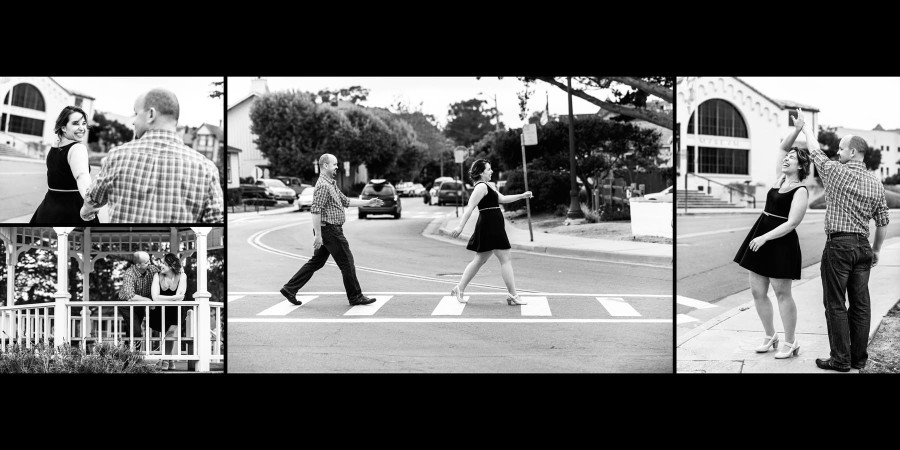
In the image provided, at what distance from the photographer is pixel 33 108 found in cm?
518

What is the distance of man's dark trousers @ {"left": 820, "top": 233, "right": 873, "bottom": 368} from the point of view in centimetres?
493

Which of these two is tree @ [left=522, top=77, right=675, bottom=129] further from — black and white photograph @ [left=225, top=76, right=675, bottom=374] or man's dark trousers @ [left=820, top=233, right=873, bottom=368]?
man's dark trousers @ [left=820, top=233, right=873, bottom=368]

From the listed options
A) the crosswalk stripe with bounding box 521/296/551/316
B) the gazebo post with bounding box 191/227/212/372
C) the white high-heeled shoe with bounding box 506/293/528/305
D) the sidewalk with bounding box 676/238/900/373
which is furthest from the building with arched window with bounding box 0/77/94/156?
the sidewalk with bounding box 676/238/900/373

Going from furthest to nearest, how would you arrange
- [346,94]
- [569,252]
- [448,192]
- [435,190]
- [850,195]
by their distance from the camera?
1. [448,192]
2. [435,190]
3. [569,252]
4. [346,94]
5. [850,195]

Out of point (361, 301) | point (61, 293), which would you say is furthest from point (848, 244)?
point (61, 293)

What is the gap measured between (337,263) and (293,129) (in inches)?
65.2

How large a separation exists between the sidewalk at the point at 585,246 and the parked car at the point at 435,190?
17.5 inches

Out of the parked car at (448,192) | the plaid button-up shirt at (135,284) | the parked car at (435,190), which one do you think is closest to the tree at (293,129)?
the plaid button-up shirt at (135,284)

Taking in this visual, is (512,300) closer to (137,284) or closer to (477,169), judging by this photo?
(477,169)

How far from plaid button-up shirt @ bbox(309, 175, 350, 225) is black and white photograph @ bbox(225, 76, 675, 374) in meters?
0.02

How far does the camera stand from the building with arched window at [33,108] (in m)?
5.12

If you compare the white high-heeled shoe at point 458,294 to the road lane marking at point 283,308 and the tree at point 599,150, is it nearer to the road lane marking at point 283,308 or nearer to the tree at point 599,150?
the road lane marking at point 283,308
